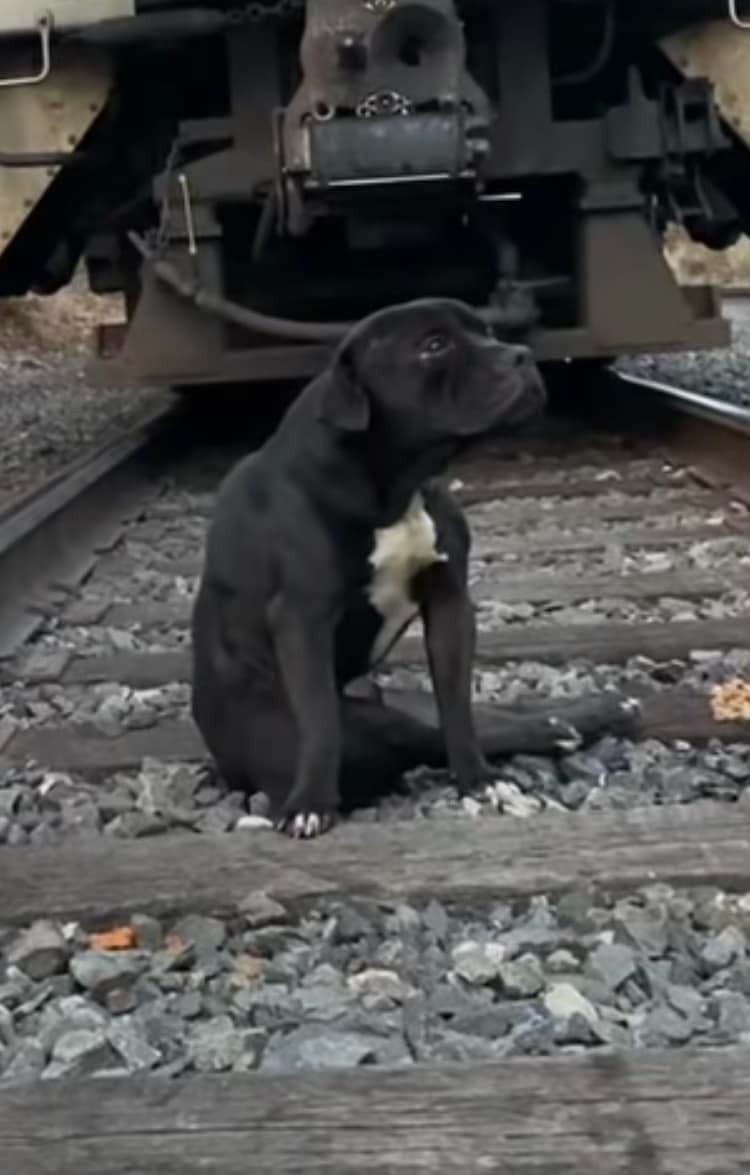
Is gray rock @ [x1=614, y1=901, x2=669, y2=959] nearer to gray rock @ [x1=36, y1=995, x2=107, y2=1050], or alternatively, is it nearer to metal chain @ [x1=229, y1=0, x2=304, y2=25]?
gray rock @ [x1=36, y1=995, x2=107, y2=1050]

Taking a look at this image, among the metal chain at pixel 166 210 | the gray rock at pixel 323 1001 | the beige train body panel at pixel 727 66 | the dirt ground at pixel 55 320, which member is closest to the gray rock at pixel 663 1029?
the gray rock at pixel 323 1001

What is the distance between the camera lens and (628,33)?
593cm

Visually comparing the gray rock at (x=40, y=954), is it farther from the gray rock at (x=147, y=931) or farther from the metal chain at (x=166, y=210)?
the metal chain at (x=166, y=210)

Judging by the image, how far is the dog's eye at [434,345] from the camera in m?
2.64

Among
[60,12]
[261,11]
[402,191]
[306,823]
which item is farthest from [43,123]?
[306,823]

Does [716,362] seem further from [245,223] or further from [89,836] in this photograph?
[89,836]


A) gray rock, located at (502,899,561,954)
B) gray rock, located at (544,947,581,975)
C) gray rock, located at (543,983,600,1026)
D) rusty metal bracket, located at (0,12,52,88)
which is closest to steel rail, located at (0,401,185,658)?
rusty metal bracket, located at (0,12,52,88)

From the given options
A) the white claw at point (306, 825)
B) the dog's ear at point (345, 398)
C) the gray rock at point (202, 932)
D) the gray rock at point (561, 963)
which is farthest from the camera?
the dog's ear at point (345, 398)

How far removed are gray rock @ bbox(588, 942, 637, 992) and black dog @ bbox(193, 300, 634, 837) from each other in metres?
0.65

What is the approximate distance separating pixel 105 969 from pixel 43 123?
166 inches

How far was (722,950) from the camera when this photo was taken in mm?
1921

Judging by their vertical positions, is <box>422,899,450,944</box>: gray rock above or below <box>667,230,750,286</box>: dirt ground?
above

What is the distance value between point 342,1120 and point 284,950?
0.55 meters

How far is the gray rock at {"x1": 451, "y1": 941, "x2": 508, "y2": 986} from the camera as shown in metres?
1.88
